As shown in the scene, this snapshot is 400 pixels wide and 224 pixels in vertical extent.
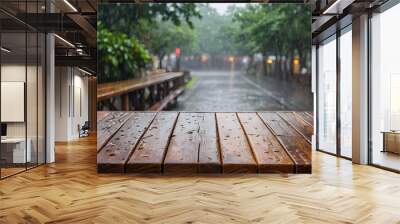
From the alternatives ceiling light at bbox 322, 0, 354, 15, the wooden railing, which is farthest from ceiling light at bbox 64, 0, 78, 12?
ceiling light at bbox 322, 0, 354, 15

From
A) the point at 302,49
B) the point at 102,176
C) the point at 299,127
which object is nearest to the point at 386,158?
the point at 299,127

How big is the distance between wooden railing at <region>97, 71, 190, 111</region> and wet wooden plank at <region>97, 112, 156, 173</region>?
0.54ft

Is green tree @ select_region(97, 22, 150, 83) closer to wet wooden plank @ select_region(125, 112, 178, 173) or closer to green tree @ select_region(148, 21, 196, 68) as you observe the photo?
green tree @ select_region(148, 21, 196, 68)

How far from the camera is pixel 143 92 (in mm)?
5719

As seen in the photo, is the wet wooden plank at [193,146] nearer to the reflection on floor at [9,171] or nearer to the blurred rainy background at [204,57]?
the blurred rainy background at [204,57]

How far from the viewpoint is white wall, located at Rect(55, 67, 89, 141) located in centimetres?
1070

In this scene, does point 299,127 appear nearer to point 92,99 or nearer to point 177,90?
point 177,90

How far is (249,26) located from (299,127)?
154cm

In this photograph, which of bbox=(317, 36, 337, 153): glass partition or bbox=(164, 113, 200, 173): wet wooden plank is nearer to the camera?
bbox=(164, 113, 200, 173): wet wooden plank

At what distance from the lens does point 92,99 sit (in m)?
10.3

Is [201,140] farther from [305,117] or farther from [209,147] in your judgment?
Answer: [305,117]

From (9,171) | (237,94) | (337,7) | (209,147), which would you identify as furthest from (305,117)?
(9,171)

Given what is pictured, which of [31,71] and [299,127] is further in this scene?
[31,71]

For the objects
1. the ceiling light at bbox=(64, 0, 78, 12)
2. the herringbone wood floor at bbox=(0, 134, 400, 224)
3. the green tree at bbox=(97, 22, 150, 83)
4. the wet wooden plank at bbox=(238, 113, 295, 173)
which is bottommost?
the herringbone wood floor at bbox=(0, 134, 400, 224)
